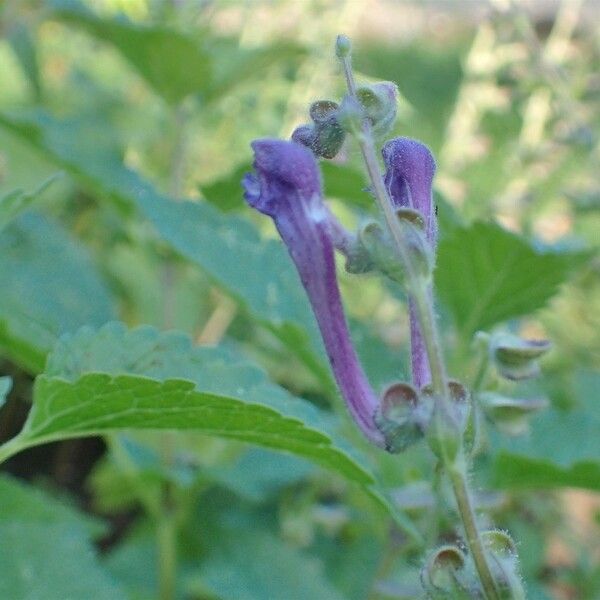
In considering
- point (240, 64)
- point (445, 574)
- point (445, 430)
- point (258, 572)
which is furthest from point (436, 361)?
point (240, 64)

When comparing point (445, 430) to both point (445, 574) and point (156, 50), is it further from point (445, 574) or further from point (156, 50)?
point (156, 50)

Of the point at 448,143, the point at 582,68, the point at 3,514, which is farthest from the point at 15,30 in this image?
the point at 3,514

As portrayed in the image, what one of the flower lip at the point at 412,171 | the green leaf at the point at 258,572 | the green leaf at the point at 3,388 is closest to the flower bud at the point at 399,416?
the flower lip at the point at 412,171

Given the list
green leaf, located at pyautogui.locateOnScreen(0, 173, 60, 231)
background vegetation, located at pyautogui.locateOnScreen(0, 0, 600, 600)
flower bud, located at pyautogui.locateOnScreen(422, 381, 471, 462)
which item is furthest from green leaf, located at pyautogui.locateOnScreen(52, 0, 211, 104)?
flower bud, located at pyautogui.locateOnScreen(422, 381, 471, 462)

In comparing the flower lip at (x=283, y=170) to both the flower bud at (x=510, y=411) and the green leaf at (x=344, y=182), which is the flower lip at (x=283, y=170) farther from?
the green leaf at (x=344, y=182)

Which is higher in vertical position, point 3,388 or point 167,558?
point 3,388

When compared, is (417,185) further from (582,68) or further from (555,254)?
(582,68)

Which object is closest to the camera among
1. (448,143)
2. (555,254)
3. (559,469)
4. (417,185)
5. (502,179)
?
(417,185)
